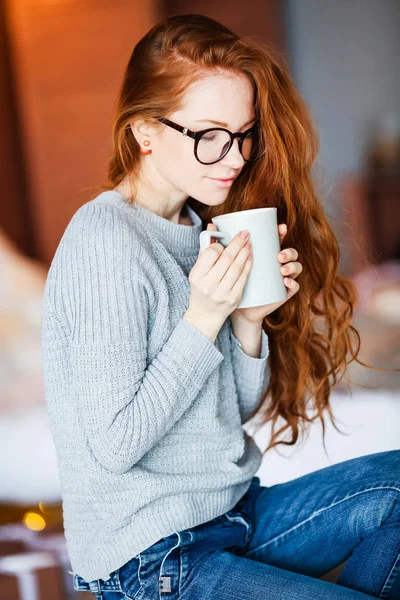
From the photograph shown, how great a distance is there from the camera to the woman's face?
38.7 inches

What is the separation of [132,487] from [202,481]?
0.10m

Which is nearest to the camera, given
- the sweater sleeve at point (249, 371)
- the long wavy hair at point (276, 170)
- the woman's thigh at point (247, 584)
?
the woman's thigh at point (247, 584)

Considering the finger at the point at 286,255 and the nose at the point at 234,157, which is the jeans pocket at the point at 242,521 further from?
the nose at the point at 234,157

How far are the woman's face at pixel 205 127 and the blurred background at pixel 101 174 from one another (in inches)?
9.3

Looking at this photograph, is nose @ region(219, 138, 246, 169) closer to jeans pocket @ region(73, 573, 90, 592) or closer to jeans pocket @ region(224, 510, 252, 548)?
jeans pocket @ region(224, 510, 252, 548)

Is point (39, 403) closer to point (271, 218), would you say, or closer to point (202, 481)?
point (202, 481)

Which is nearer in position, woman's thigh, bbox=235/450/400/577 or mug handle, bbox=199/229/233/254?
mug handle, bbox=199/229/233/254

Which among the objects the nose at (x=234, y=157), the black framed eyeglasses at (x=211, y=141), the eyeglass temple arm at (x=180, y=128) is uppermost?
the eyeglass temple arm at (x=180, y=128)

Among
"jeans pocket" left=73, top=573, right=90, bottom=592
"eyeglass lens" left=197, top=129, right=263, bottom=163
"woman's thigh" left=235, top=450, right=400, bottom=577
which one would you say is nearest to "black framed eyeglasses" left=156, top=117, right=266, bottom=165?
"eyeglass lens" left=197, top=129, right=263, bottom=163

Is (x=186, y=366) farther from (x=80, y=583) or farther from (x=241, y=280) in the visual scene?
(x=80, y=583)

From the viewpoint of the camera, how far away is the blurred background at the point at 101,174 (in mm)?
1711

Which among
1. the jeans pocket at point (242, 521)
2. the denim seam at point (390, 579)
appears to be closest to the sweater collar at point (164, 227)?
the jeans pocket at point (242, 521)

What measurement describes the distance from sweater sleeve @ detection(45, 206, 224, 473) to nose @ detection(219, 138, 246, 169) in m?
0.17

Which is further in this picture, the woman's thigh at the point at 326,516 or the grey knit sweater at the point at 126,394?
the woman's thigh at the point at 326,516
